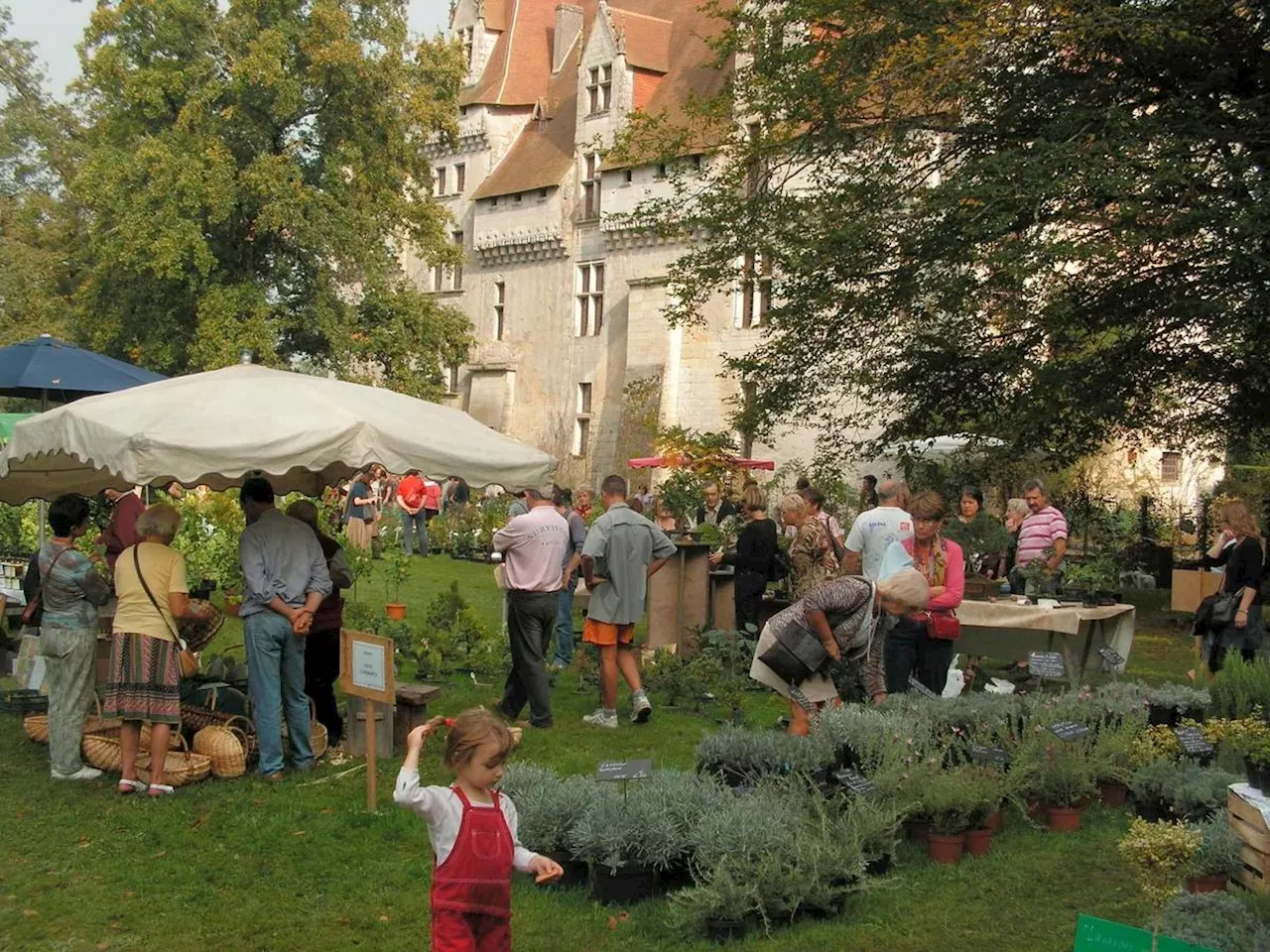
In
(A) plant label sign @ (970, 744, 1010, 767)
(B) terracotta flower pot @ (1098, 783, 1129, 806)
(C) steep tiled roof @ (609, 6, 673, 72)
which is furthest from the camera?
(C) steep tiled roof @ (609, 6, 673, 72)

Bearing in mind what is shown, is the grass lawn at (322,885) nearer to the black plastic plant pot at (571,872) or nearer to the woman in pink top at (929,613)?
the black plastic plant pot at (571,872)

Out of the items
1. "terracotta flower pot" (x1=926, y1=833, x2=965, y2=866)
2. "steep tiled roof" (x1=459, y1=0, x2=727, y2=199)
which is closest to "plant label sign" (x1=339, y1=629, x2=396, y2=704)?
"terracotta flower pot" (x1=926, y1=833, x2=965, y2=866)

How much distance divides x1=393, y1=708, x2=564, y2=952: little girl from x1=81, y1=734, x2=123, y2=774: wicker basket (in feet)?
16.5

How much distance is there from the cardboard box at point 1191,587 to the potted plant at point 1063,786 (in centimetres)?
1025

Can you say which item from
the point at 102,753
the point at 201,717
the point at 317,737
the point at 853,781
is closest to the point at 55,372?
the point at 201,717

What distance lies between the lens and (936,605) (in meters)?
10.0

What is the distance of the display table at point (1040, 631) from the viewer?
11.7 m

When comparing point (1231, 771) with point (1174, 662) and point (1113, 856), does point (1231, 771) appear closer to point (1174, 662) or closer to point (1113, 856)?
point (1113, 856)

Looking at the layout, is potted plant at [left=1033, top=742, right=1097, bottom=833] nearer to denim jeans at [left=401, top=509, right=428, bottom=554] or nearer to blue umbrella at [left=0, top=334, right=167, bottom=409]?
blue umbrella at [left=0, top=334, right=167, bottom=409]

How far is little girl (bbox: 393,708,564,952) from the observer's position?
470 cm

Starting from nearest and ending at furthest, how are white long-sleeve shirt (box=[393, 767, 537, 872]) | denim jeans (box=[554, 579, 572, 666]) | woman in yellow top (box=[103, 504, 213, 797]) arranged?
white long-sleeve shirt (box=[393, 767, 537, 872]) → woman in yellow top (box=[103, 504, 213, 797]) → denim jeans (box=[554, 579, 572, 666])

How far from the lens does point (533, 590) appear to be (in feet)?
34.8

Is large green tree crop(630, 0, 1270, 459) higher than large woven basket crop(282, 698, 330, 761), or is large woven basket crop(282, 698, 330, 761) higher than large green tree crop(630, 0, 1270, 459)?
large green tree crop(630, 0, 1270, 459)

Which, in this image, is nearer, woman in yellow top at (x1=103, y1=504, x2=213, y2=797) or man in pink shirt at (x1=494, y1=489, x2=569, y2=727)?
woman in yellow top at (x1=103, y1=504, x2=213, y2=797)
